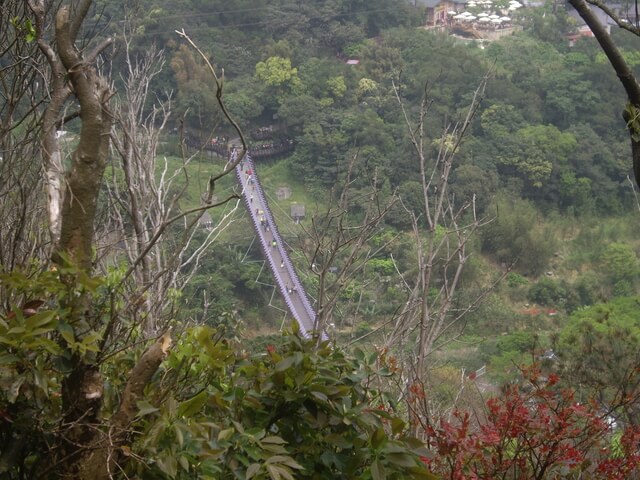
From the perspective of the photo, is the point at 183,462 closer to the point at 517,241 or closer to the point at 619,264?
the point at 517,241

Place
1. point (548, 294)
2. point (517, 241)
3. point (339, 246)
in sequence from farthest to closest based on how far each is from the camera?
point (517, 241), point (548, 294), point (339, 246)

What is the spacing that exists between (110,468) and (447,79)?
15473mm

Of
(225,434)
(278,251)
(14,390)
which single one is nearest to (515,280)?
(278,251)

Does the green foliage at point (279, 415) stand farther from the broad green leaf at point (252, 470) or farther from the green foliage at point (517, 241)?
the green foliage at point (517, 241)

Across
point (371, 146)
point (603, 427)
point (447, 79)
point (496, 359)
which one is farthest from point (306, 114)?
point (603, 427)

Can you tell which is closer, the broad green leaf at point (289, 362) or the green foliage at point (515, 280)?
the broad green leaf at point (289, 362)

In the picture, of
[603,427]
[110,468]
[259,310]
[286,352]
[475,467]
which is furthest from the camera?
[259,310]

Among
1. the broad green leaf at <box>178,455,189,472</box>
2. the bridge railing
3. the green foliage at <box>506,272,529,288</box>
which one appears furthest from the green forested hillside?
the bridge railing

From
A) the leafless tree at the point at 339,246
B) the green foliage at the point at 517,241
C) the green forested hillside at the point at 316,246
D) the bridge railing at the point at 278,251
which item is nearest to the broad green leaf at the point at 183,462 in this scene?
the green forested hillside at the point at 316,246

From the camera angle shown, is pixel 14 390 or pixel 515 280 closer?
pixel 14 390

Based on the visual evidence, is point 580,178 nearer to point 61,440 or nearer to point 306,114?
point 306,114

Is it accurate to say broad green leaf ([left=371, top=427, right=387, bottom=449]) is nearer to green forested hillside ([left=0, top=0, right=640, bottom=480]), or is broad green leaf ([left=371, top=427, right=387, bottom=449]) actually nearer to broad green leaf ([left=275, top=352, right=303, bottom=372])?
green forested hillside ([left=0, top=0, right=640, bottom=480])

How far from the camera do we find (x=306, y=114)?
15.1 m

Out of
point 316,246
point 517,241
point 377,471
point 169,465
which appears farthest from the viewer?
point 517,241
